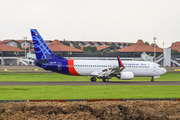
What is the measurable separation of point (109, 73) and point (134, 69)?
18.2 feet

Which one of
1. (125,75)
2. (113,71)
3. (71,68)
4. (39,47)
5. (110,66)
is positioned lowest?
(125,75)

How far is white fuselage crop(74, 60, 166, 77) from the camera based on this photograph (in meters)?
43.4

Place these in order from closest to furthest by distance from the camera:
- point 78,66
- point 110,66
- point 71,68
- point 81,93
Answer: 1. point 81,93
2. point 71,68
3. point 78,66
4. point 110,66

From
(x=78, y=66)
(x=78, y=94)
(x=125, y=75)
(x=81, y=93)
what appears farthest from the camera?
(x=78, y=66)

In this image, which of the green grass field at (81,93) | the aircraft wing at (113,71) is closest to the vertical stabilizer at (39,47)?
the aircraft wing at (113,71)

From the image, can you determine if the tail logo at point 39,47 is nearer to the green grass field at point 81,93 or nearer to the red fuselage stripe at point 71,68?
the red fuselage stripe at point 71,68

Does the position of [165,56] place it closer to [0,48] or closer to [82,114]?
[0,48]

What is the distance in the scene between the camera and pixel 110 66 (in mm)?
44594

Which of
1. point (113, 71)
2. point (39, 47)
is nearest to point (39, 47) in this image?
point (39, 47)

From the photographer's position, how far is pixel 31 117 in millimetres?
15453

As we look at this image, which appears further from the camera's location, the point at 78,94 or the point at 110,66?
the point at 110,66

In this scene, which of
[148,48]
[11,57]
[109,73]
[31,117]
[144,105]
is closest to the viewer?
[31,117]

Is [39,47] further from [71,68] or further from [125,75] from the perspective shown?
[125,75]

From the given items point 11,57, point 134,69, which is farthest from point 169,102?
point 11,57
